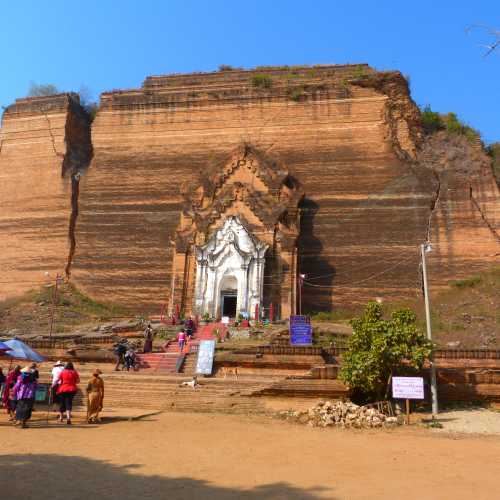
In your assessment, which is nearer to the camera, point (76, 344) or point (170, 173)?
point (76, 344)

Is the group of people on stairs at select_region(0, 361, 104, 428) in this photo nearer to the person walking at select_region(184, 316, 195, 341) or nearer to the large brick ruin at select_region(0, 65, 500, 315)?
the person walking at select_region(184, 316, 195, 341)

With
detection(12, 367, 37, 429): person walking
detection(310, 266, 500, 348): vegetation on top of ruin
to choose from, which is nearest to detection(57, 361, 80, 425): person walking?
detection(12, 367, 37, 429): person walking

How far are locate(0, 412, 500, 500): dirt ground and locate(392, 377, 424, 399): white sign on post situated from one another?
0.96 metres

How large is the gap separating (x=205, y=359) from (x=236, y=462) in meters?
9.75

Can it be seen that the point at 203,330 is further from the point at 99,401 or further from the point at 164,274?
the point at 99,401

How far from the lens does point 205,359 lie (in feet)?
58.0

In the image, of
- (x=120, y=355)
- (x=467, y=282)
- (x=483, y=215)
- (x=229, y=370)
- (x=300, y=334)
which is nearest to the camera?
(x=229, y=370)

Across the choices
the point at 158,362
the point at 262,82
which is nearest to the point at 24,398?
the point at 158,362

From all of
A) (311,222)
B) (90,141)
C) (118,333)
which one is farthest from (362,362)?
(90,141)

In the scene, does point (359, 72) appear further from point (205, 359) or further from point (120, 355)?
point (120, 355)

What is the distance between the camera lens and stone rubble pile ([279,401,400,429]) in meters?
11.9

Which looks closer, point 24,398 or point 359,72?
point 24,398

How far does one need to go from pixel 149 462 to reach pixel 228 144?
2814 centimetres

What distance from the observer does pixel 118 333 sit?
24.5m
